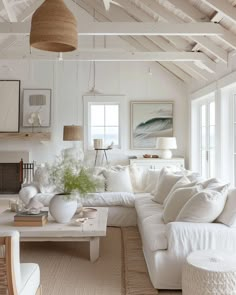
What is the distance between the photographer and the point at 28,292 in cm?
244

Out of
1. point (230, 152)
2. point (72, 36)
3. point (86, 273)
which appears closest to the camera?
point (72, 36)

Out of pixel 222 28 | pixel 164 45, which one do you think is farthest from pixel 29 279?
pixel 164 45

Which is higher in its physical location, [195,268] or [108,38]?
[108,38]

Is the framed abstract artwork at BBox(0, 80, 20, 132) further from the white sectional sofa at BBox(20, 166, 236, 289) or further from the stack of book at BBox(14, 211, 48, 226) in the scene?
the white sectional sofa at BBox(20, 166, 236, 289)

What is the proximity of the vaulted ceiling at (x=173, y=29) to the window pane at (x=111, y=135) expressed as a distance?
1786mm

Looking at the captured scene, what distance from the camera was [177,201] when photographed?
157 inches

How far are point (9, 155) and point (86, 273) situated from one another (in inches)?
203

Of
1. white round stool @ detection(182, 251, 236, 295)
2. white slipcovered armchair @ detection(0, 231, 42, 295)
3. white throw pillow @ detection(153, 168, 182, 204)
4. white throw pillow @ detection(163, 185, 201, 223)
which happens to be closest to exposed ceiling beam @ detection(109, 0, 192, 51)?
white throw pillow @ detection(153, 168, 182, 204)

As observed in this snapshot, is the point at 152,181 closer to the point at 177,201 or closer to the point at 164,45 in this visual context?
the point at 177,201

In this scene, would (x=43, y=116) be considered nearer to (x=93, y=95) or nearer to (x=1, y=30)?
(x=93, y=95)

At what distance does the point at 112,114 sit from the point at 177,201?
486 cm

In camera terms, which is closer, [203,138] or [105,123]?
[203,138]

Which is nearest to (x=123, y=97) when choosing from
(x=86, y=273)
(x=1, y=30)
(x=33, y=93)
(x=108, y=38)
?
(x=108, y=38)

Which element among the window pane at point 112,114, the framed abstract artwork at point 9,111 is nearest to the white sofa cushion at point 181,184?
the window pane at point 112,114
